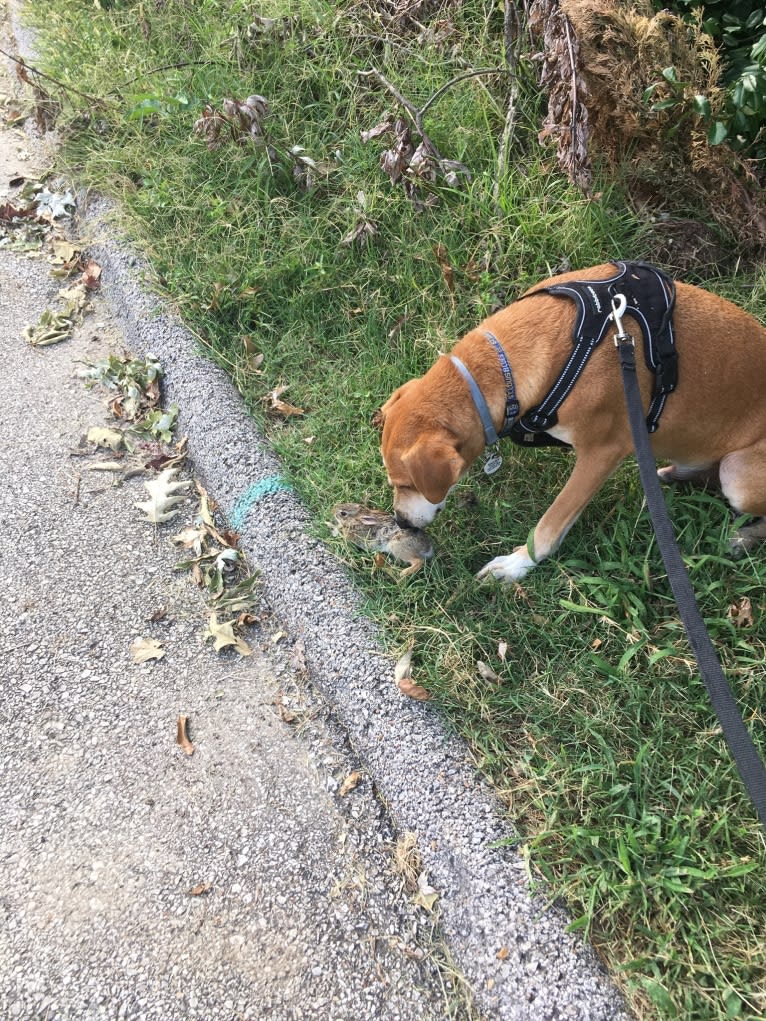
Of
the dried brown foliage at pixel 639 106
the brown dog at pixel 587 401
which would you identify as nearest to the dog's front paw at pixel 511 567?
the brown dog at pixel 587 401

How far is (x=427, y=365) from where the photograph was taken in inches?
141

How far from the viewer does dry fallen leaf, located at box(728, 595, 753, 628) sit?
258 centimetres

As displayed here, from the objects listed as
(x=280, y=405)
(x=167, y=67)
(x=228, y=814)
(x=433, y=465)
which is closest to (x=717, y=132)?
(x=433, y=465)

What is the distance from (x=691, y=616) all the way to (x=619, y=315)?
1.13m

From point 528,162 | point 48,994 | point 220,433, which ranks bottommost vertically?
point 48,994

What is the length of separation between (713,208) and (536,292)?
54.7 inches

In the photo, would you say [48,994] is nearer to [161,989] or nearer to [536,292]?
[161,989]

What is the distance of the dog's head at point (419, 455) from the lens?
8.14ft

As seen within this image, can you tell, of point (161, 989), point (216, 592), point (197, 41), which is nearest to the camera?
point (161, 989)

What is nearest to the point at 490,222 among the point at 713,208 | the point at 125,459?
the point at 713,208

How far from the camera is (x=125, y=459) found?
12.2ft

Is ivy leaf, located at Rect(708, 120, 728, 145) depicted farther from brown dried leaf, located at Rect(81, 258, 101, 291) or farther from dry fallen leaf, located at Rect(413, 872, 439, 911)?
brown dried leaf, located at Rect(81, 258, 101, 291)

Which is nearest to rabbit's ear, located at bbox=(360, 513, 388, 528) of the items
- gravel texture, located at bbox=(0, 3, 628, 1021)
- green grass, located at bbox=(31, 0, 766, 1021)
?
green grass, located at bbox=(31, 0, 766, 1021)

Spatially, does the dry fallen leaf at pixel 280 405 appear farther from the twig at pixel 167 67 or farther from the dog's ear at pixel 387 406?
the twig at pixel 167 67
